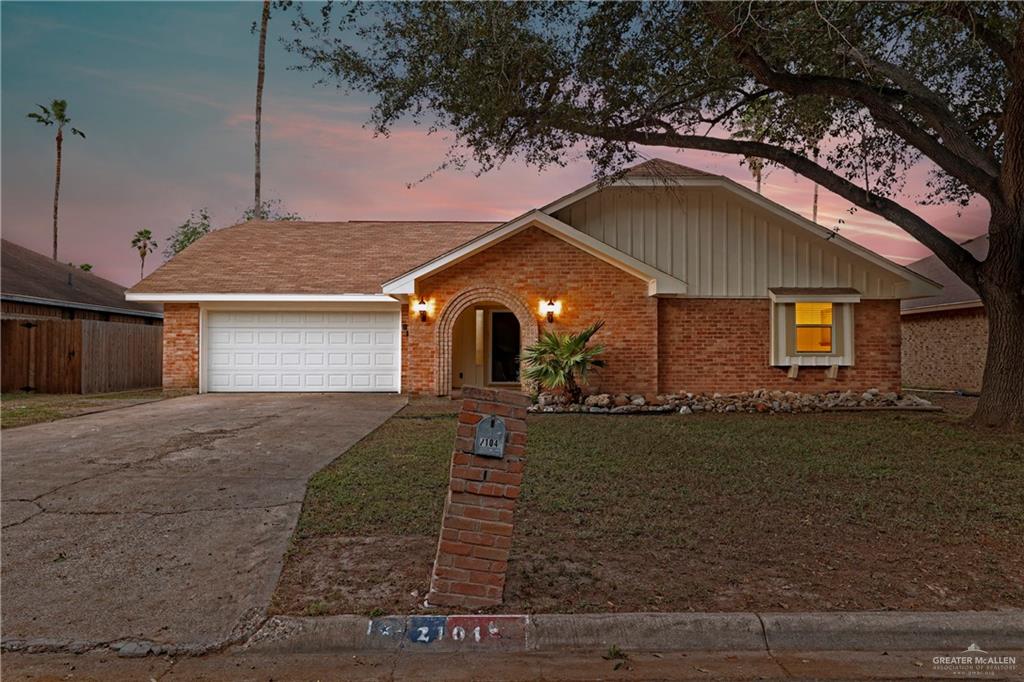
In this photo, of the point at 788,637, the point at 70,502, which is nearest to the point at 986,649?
the point at 788,637

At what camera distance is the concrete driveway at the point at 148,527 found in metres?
3.47

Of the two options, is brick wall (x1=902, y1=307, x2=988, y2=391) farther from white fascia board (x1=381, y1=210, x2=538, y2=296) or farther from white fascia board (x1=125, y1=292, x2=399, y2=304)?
white fascia board (x1=125, y1=292, x2=399, y2=304)

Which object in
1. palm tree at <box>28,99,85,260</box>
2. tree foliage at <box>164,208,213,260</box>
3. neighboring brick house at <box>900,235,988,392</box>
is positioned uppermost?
palm tree at <box>28,99,85,260</box>

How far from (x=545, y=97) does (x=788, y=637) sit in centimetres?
874

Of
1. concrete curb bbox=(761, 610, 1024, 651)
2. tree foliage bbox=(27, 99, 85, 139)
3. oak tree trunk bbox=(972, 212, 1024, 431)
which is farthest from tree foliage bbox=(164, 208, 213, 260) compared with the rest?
concrete curb bbox=(761, 610, 1024, 651)

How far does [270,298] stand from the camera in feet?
49.8

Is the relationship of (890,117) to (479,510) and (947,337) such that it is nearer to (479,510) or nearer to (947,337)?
(479,510)

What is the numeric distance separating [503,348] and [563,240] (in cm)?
442

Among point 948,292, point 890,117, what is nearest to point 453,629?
point 890,117

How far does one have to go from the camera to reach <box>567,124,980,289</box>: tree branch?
10055 millimetres

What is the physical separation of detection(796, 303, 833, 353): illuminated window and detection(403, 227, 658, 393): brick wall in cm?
371

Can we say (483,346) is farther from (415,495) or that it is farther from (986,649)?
(986,649)

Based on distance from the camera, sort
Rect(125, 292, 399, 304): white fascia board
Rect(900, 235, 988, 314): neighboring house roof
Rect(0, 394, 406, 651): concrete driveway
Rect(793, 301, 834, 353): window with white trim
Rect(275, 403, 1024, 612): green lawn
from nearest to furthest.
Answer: Rect(0, 394, 406, 651): concrete driveway
Rect(275, 403, 1024, 612): green lawn
Rect(793, 301, 834, 353): window with white trim
Rect(125, 292, 399, 304): white fascia board
Rect(900, 235, 988, 314): neighboring house roof

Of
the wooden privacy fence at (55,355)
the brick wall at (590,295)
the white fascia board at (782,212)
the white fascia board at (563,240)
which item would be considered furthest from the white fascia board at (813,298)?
the wooden privacy fence at (55,355)
